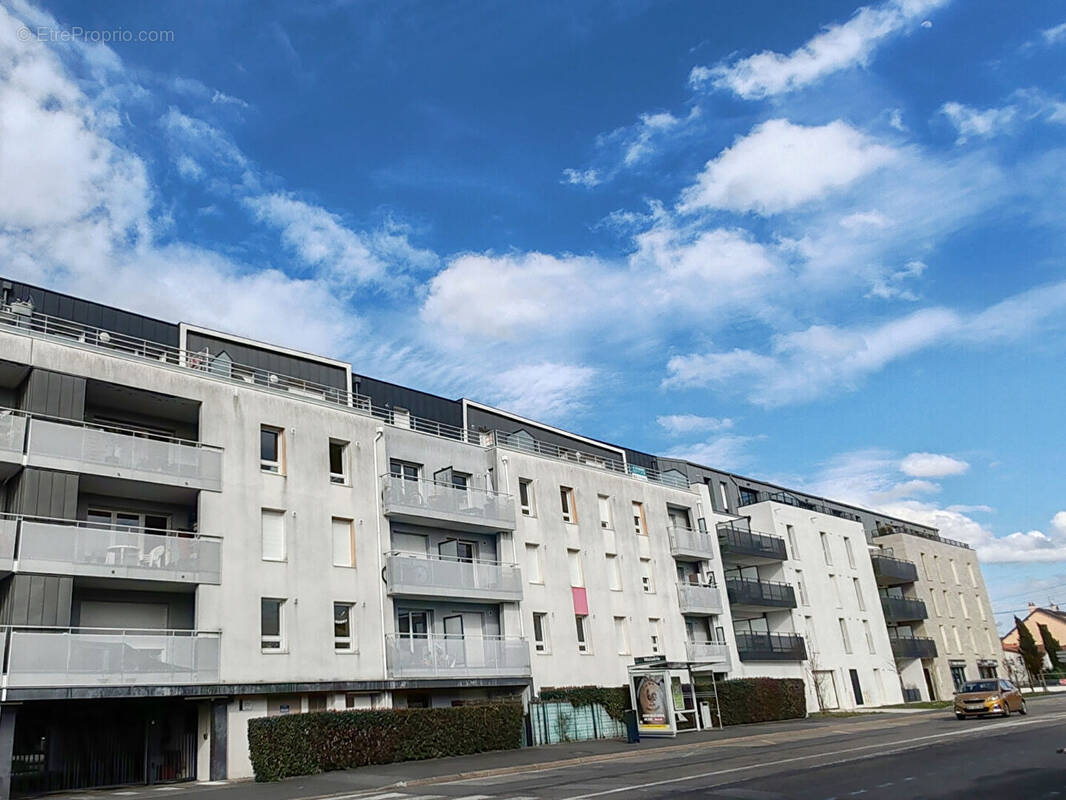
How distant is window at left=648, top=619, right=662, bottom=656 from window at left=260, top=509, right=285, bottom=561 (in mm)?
17951

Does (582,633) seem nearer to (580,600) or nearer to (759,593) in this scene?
(580,600)

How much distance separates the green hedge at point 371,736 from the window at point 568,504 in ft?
33.4

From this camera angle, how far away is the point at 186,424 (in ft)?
93.7

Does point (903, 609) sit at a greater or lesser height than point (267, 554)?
lesser

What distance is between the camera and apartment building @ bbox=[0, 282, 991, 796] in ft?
75.0

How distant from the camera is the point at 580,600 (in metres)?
36.5

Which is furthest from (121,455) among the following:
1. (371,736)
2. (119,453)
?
(371,736)

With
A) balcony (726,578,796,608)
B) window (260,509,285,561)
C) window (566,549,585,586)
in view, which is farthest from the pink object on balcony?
window (260,509,285,561)

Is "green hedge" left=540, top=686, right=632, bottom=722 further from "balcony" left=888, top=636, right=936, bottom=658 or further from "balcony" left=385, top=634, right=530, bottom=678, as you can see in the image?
"balcony" left=888, top=636, right=936, bottom=658

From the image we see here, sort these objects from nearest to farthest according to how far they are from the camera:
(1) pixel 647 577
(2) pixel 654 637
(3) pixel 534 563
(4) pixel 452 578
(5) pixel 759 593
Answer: (4) pixel 452 578 < (3) pixel 534 563 < (2) pixel 654 637 < (1) pixel 647 577 < (5) pixel 759 593

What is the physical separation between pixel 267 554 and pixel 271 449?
3.41 metres

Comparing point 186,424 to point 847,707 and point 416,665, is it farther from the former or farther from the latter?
point 847,707

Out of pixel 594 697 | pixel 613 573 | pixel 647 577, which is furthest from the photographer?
pixel 647 577

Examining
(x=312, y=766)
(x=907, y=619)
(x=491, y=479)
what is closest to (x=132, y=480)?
(x=312, y=766)
